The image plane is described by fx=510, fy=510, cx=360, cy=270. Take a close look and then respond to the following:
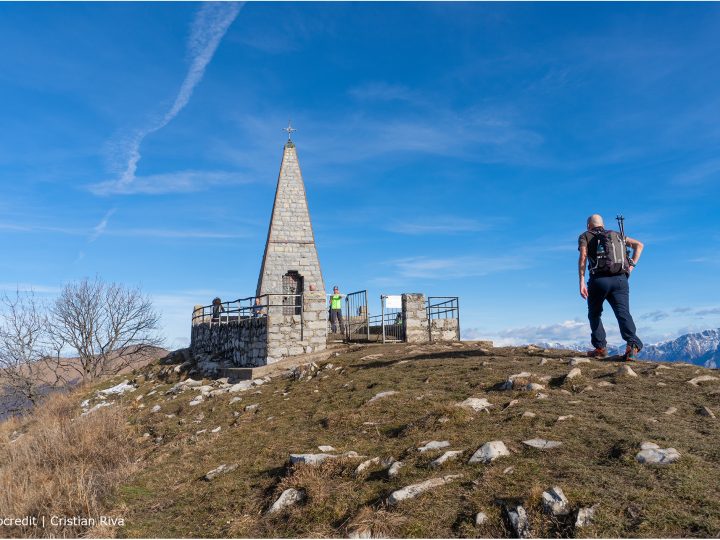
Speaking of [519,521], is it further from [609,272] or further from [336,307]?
[336,307]

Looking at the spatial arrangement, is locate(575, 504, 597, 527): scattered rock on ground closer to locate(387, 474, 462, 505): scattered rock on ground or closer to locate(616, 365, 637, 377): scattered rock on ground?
locate(387, 474, 462, 505): scattered rock on ground

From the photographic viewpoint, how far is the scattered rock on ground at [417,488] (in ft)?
16.1

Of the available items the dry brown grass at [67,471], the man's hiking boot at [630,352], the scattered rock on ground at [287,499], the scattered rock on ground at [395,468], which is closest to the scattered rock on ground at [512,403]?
the scattered rock on ground at [395,468]

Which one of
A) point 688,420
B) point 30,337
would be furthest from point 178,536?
point 30,337

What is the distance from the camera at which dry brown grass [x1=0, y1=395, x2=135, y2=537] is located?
6.74 meters

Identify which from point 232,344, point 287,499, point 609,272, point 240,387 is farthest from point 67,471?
point 232,344

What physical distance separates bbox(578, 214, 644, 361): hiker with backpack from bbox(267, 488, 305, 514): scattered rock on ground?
19.1 ft

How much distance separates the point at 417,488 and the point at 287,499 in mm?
1560

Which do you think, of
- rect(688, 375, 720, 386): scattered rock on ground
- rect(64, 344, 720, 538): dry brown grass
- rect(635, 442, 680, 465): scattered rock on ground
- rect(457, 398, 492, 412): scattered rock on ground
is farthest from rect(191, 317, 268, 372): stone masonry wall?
rect(635, 442, 680, 465): scattered rock on ground

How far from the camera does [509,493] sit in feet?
15.1

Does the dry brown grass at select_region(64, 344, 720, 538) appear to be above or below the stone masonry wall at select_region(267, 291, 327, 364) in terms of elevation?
below

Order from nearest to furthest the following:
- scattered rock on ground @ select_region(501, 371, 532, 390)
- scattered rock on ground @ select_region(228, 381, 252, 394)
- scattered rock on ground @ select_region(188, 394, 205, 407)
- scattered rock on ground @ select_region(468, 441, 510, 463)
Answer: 1. scattered rock on ground @ select_region(468, 441, 510, 463)
2. scattered rock on ground @ select_region(501, 371, 532, 390)
3. scattered rock on ground @ select_region(188, 394, 205, 407)
4. scattered rock on ground @ select_region(228, 381, 252, 394)

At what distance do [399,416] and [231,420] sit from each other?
420 cm

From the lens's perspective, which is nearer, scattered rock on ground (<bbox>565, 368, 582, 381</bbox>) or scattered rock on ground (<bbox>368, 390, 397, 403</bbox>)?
scattered rock on ground (<bbox>565, 368, 582, 381</bbox>)
